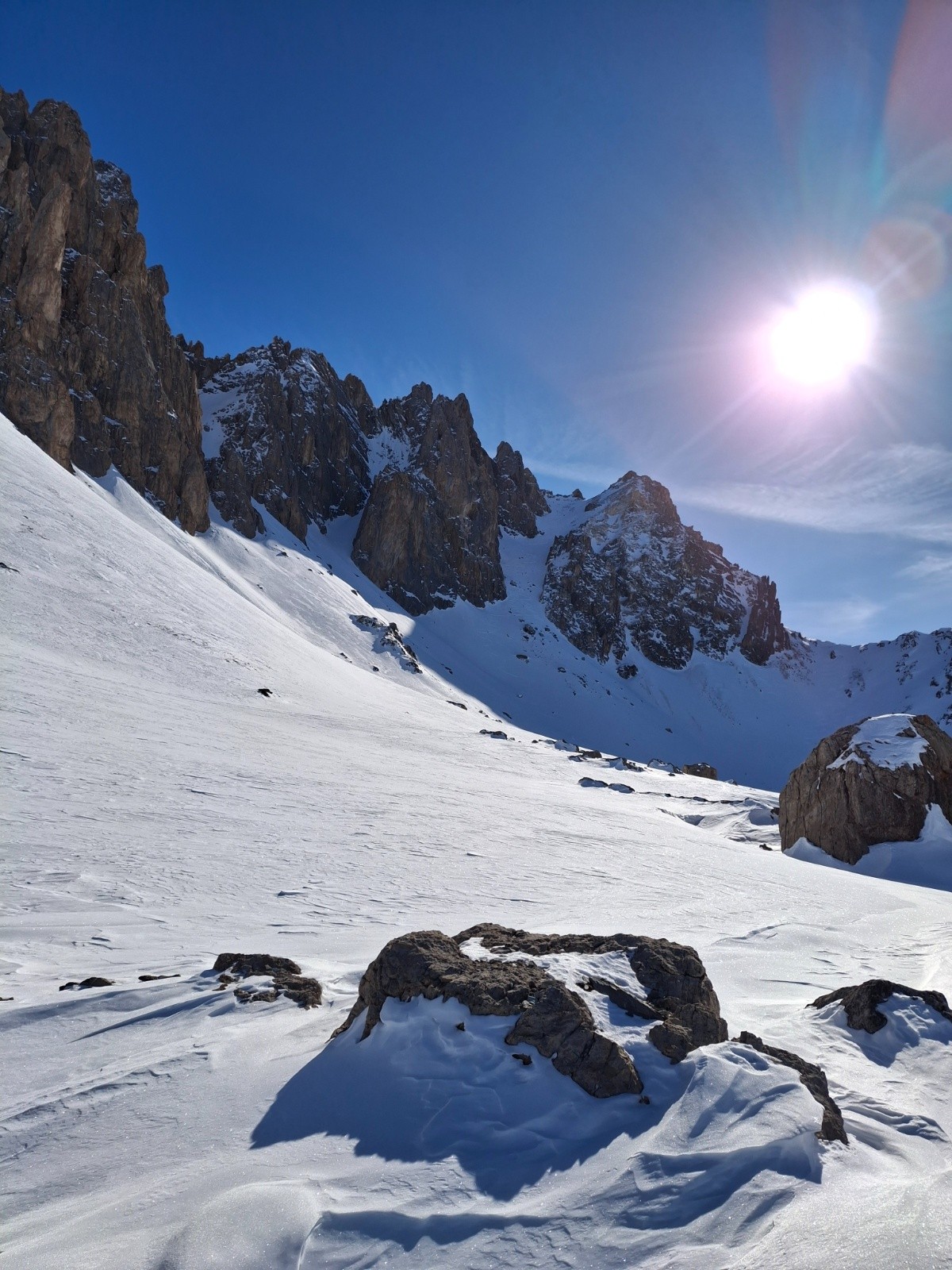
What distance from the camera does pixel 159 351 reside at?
2430 inches

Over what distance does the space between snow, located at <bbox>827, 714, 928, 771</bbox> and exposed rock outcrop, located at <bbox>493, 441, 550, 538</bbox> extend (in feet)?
356

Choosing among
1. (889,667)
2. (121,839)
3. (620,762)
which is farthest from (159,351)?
(889,667)

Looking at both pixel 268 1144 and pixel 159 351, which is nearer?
pixel 268 1144

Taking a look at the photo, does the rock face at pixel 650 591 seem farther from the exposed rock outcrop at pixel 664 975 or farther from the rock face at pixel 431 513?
the exposed rock outcrop at pixel 664 975

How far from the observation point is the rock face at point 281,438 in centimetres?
7370

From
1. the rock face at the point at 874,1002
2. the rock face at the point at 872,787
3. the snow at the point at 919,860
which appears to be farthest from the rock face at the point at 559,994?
the rock face at the point at 872,787

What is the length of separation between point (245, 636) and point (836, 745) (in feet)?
88.9

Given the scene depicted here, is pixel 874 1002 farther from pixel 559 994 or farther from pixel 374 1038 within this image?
pixel 374 1038

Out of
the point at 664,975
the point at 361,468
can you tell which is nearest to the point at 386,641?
the point at 361,468

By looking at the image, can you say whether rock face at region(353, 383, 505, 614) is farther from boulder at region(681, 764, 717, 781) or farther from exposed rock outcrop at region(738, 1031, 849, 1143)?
exposed rock outcrop at region(738, 1031, 849, 1143)

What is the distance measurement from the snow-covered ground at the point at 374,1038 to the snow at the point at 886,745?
4404 millimetres

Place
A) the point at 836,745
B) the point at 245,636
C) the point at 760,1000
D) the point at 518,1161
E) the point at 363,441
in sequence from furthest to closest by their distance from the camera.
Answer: the point at 363,441 < the point at 245,636 < the point at 836,745 < the point at 760,1000 < the point at 518,1161

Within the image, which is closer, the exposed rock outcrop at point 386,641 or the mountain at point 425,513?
the mountain at point 425,513

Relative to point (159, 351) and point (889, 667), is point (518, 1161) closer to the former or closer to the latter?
point (159, 351)
